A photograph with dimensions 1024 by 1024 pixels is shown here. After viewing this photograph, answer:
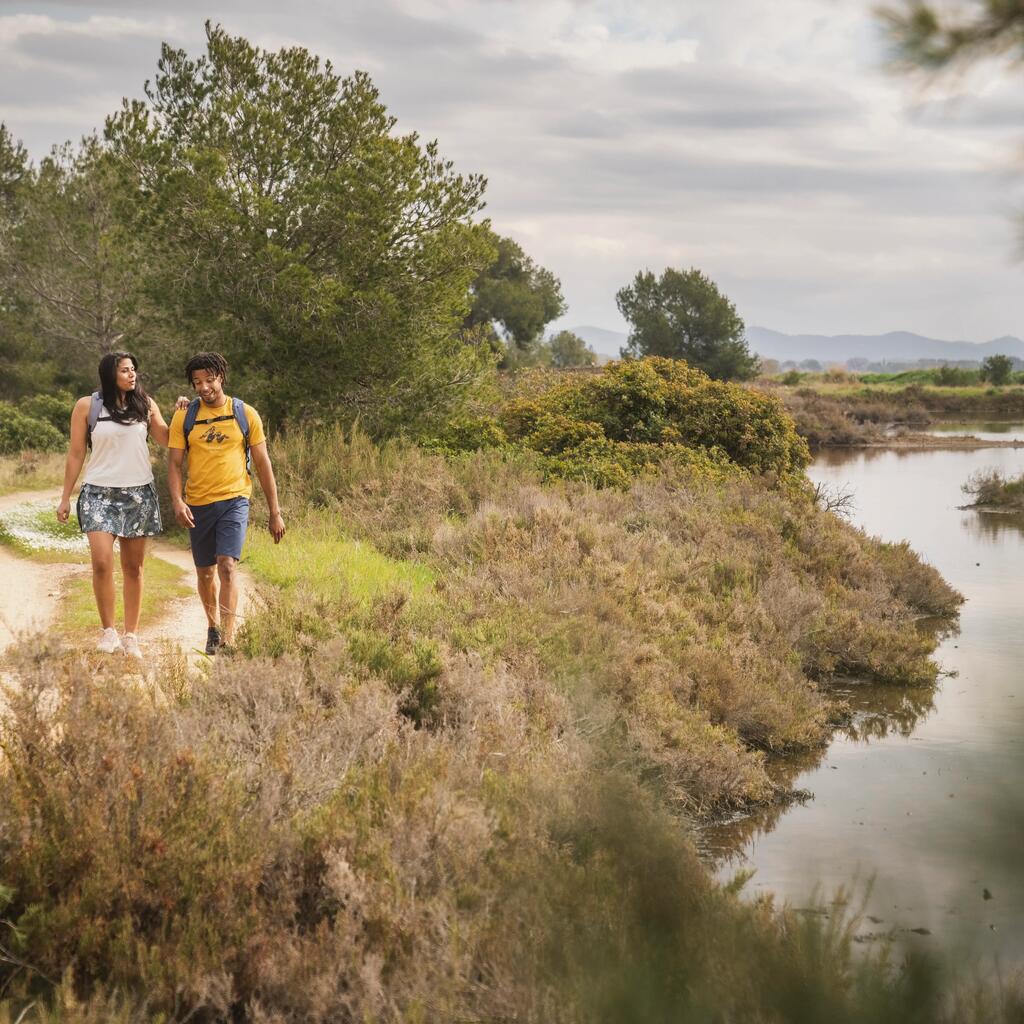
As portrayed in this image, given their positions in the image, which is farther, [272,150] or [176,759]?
[272,150]

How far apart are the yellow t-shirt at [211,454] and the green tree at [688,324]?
51419 mm

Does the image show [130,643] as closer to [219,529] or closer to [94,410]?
[219,529]

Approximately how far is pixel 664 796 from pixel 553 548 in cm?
402

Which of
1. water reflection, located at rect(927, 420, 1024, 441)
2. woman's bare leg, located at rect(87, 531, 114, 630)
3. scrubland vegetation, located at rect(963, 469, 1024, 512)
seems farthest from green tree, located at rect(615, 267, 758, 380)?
woman's bare leg, located at rect(87, 531, 114, 630)

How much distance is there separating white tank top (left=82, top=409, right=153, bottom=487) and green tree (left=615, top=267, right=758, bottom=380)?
51754 mm

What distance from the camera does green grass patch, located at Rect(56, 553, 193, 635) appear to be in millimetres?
8440

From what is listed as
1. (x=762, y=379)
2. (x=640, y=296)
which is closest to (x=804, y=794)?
(x=640, y=296)

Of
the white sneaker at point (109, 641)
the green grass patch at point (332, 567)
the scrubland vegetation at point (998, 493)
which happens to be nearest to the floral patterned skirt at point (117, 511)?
the white sneaker at point (109, 641)

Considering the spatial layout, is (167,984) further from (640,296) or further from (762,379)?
(762,379)

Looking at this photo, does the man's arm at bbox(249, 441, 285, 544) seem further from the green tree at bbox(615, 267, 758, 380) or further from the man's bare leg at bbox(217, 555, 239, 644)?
the green tree at bbox(615, 267, 758, 380)

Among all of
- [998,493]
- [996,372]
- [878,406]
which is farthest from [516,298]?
[998,493]

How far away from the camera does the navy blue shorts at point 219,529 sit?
7406 millimetres

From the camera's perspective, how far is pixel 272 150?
17.7m

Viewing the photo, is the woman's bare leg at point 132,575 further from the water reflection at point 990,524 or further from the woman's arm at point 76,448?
the water reflection at point 990,524
